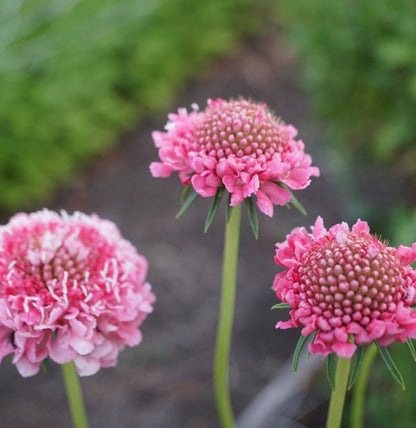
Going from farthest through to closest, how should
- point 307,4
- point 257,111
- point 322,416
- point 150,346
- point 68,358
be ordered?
point 307,4 < point 150,346 < point 322,416 < point 257,111 < point 68,358

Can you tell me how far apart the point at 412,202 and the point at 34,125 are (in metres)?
1.86

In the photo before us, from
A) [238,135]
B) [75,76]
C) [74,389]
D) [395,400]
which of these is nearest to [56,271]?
[74,389]

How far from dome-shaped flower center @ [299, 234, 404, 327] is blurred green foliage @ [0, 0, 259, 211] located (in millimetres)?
2577

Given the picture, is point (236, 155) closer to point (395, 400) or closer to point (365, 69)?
point (395, 400)

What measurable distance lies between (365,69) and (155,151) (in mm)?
1600

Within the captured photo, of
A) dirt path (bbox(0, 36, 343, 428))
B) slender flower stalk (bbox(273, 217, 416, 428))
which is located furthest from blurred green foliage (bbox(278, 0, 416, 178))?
slender flower stalk (bbox(273, 217, 416, 428))

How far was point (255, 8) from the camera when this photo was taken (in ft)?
17.2

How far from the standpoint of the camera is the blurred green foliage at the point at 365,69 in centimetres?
257

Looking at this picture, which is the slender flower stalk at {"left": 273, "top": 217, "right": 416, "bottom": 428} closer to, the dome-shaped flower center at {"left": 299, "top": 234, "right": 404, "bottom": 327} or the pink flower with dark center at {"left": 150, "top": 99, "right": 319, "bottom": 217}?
the dome-shaped flower center at {"left": 299, "top": 234, "right": 404, "bottom": 327}

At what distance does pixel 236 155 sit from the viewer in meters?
1.02

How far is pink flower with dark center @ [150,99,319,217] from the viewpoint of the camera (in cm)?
97

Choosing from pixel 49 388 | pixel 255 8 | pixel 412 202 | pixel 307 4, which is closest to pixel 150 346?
pixel 49 388

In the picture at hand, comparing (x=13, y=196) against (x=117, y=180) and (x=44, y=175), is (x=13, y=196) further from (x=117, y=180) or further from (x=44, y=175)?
(x=117, y=180)

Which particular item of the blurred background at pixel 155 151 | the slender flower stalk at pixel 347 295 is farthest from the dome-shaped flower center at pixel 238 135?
the blurred background at pixel 155 151
